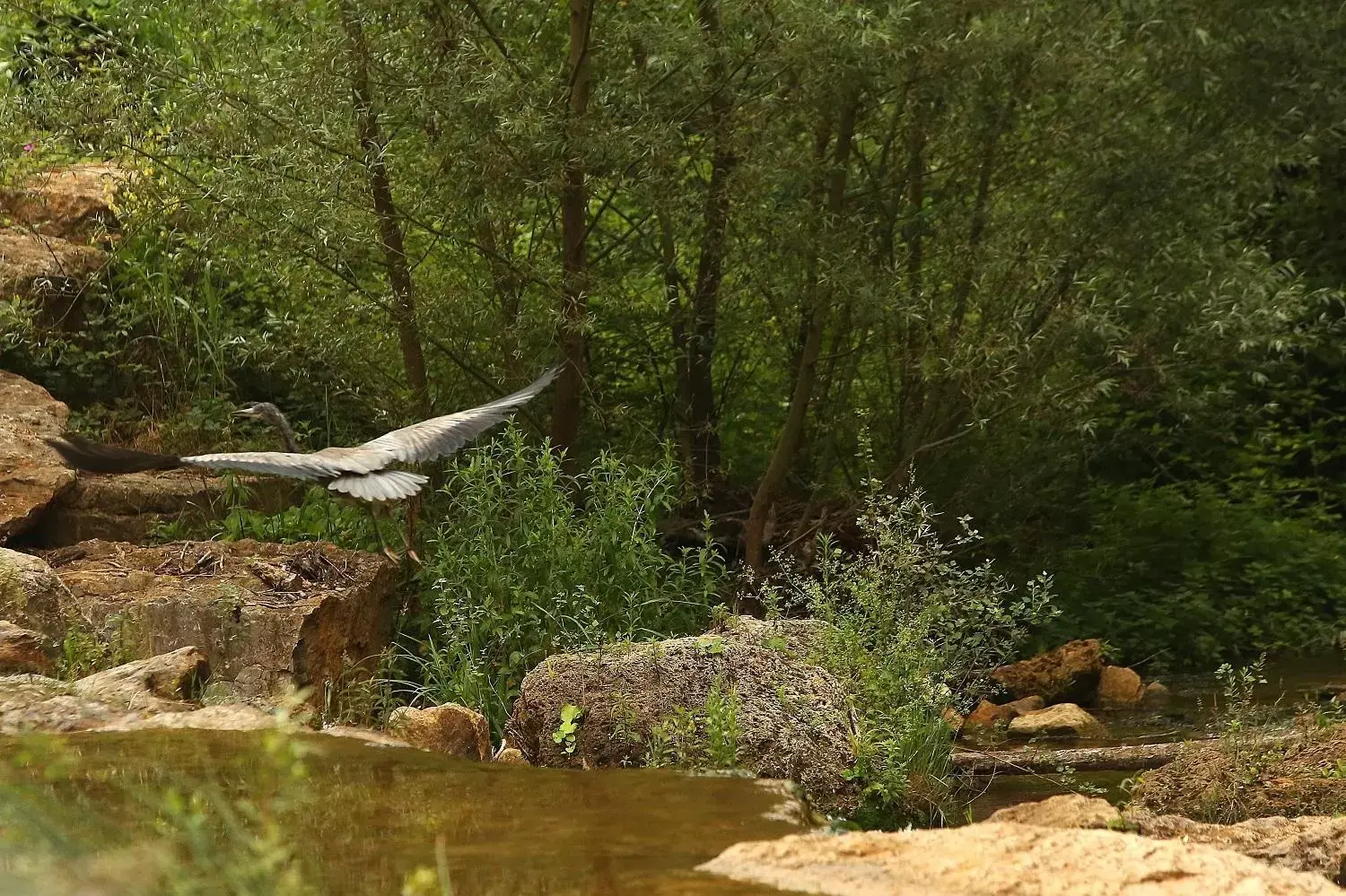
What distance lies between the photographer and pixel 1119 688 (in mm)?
8484

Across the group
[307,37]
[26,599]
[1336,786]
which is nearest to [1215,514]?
[1336,786]

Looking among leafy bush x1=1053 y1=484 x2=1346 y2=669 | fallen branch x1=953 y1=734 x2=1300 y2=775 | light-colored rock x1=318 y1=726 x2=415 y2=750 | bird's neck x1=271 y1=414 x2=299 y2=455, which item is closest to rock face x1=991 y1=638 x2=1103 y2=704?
leafy bush x1=1053 y1=484 x2=1346 y2=669

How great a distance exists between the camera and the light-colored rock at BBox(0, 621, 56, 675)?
528 cm

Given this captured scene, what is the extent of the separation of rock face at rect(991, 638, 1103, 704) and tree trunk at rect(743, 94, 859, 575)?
5.35 feet

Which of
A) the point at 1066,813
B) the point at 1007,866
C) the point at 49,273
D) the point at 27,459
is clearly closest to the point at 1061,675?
the point at 1066,813

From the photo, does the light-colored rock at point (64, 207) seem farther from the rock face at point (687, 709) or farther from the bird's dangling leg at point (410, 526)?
the rock face at point (687, 709)

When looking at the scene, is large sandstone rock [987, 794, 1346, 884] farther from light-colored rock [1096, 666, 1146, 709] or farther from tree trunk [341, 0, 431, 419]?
tree trunk [341, 0, 431, 419]

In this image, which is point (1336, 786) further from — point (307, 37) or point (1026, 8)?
point (307, 37)

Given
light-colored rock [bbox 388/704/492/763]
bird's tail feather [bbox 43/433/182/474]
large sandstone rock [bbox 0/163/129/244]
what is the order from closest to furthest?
light-colored rock [bbox 388/704/492/763], bird's tail feather [bbox 43/433/182/474], large sandstone rock [bbox 0/163/129/244]

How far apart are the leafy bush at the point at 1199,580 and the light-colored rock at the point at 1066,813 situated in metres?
5.70

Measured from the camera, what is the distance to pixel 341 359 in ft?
28.4

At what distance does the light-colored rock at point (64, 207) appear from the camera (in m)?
10.2

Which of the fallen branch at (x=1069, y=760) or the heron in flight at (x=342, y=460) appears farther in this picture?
the fallen branch at (x=1069, y=760)

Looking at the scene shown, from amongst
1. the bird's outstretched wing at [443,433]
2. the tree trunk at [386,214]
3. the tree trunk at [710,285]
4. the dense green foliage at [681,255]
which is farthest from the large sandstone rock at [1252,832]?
the tree trunk at [386,214]
